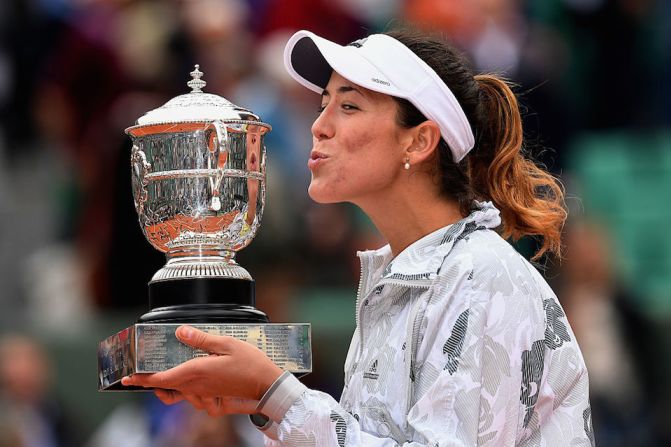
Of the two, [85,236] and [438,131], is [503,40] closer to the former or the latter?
[85,236]

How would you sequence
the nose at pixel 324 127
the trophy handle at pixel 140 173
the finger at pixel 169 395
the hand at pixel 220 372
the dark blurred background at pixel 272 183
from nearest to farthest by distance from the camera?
the hand at pixel 220 372 → the finger at pixel 169 395 → the nose at pixel 324 127 → the trophy handle at pixel 140 173 → the dark blurred background at pixel 272 183

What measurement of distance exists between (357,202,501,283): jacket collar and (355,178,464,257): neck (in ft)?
0.13

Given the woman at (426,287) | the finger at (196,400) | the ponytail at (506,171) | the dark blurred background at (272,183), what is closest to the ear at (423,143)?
the woman at (426,287)

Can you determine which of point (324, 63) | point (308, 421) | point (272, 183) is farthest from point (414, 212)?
point (272, 183)

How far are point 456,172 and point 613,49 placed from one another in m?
5.76

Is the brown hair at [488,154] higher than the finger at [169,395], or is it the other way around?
the brown hair at [488,154]

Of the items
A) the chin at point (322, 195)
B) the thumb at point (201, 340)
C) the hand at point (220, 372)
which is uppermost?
the chin at point (322, 195)

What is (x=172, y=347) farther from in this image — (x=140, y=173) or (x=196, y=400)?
(x=140, y=173)

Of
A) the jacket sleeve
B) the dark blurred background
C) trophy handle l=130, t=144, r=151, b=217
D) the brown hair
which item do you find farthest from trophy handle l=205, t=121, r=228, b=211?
the dark blurred background

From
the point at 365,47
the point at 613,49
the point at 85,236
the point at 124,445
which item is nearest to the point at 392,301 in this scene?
the point at 365,47

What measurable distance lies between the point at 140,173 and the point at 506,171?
2.55ft

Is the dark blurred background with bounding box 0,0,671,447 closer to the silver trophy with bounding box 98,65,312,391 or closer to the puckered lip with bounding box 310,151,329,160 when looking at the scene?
the silver trophy with bounding box 98,65,312,391

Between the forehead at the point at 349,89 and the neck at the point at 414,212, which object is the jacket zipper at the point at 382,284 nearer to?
the neck at the point at 414,212

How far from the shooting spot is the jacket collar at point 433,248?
10.5 feet
